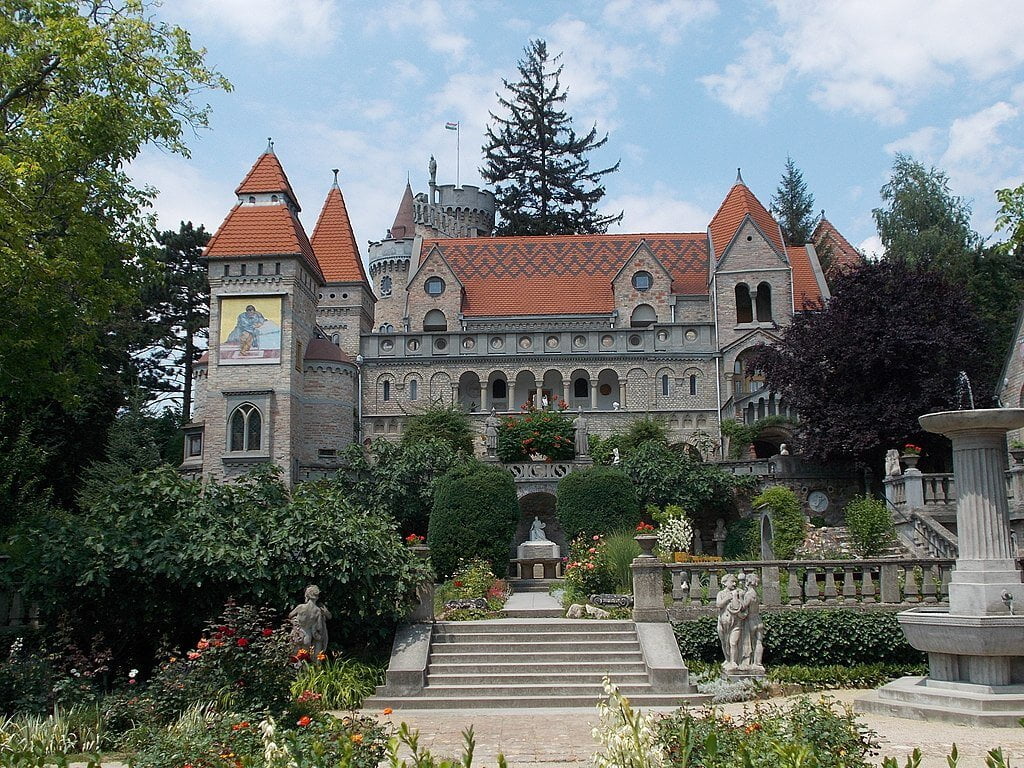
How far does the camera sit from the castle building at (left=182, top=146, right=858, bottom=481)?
37281 mm

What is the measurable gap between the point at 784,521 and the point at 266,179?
2615 centimetres

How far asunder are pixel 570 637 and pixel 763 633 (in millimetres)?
3189

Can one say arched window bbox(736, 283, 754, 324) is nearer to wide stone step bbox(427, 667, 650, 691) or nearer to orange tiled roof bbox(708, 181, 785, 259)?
orange tiled roof bbox(708, 181, 785, 259)

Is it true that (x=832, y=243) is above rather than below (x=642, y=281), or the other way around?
above

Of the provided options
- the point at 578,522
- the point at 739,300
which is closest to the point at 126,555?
the point at 578,522

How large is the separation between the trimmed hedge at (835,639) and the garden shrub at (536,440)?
64.0 feet

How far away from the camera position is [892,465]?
81.7 ft

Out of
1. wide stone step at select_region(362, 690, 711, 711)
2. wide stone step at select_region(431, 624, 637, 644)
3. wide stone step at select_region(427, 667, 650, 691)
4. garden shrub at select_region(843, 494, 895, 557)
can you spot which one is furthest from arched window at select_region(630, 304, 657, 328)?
wide stone step at select_region(362, 690, 711, 711)

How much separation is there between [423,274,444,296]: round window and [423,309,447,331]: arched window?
3.18 ft

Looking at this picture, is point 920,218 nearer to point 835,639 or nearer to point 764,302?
point 764,302

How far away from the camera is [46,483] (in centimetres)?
3772

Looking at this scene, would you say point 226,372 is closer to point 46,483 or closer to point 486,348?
point 46,483

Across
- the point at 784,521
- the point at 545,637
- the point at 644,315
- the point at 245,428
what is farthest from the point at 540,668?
the point at 644,315

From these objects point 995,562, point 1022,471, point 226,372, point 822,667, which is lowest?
point 822,667
